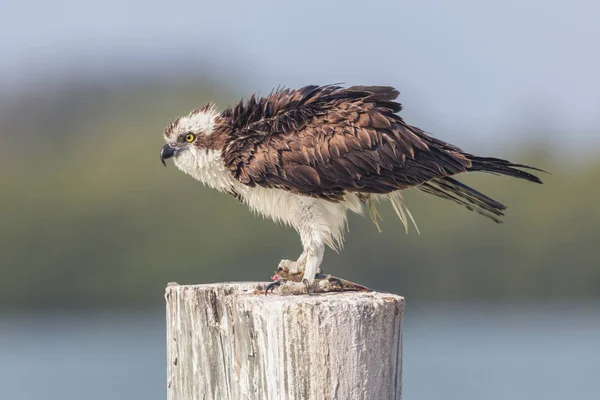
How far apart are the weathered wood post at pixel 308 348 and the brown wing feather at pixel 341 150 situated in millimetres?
1765

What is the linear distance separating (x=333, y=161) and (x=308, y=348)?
2.50 metres

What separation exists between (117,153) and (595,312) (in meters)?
31.6

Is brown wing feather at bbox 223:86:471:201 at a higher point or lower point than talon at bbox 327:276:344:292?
higher

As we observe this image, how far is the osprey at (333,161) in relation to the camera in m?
7.94

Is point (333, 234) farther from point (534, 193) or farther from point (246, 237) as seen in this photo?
point (534, 193)

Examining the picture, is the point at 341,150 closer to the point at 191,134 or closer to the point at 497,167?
the point at 497,167

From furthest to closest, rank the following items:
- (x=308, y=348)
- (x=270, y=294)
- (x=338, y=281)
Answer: (x=338, y=281) → (x=270, y=294) → (x=308, y=348)

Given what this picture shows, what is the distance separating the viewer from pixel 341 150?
7.99 meters

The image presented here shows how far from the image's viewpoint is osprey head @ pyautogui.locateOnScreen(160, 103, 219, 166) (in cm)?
857

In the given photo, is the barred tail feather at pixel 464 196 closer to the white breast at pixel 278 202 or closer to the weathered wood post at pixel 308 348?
the white breast at pixel 278 202

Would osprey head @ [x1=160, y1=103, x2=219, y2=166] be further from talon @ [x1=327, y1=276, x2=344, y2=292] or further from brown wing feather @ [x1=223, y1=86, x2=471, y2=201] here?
talon @ [x1=327, y1=276, x2=344, y2=292]

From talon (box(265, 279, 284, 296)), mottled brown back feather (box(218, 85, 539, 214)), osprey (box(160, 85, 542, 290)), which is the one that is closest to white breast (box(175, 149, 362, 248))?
osprey (box(160, 85, 542, 290))

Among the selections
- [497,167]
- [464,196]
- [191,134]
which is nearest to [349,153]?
[464,196]

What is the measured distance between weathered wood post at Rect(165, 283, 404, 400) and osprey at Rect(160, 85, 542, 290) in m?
1.55
